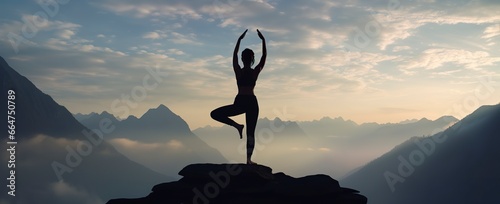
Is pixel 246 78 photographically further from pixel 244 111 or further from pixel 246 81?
pixel 244 111

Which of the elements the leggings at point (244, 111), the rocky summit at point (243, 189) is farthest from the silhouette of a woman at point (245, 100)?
the rocky summit at point (243, 189)

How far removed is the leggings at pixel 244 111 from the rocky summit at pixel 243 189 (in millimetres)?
1097

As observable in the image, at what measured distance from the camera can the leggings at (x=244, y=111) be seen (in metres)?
15.6

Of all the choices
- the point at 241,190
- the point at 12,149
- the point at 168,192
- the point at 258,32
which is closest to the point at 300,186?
the point at 241,190

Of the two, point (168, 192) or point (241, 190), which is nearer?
point (241, 190)

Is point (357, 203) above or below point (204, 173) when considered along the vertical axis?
below

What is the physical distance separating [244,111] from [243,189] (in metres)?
3.02

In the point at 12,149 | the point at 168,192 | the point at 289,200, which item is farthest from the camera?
the point at 12,149

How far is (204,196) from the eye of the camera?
14969mm

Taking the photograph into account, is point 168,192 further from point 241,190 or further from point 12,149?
point 12,149

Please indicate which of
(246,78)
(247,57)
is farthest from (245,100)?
(247,57)

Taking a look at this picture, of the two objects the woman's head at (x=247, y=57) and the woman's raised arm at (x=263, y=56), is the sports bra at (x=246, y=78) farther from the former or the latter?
the woman's raised arm at (x=263, y=56)

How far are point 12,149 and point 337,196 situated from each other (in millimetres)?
23603

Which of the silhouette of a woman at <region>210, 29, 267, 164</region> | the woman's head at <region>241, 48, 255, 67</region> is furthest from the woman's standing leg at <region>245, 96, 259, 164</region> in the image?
the woman's head at <region>241, 48, 255, 67</region>
